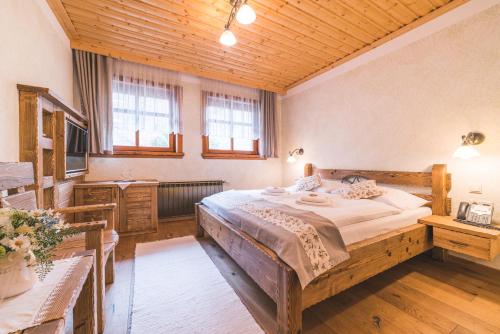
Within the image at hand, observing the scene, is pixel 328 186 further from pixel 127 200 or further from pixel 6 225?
pixel 6 225

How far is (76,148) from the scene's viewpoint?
2604 millimetres

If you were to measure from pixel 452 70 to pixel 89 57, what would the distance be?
15.6ft

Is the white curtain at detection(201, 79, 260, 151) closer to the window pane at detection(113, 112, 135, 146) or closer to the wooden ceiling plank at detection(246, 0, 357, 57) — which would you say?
the window pane at detection(113, 112, 135, 146)

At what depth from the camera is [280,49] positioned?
10.5 feet

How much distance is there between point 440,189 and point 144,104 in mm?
4322

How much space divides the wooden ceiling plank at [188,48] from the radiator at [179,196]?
87.6 inches

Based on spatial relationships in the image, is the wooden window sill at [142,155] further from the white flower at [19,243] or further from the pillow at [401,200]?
the pillow at [401,200]

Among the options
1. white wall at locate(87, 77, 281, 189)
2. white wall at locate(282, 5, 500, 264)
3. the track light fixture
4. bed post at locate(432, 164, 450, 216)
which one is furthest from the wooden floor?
the track light fixture

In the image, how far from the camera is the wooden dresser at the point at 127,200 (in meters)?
2.85

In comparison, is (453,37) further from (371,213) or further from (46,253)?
(46,253)

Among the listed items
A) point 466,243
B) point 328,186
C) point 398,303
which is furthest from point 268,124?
point 398,303

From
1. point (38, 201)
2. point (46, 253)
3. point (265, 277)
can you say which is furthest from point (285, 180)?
point (46, 253)

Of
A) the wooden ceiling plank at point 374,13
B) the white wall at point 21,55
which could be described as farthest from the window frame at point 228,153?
the wooden ceiling plank at point 374,13

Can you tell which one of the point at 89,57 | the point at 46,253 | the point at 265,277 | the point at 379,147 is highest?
the point at 89,57
